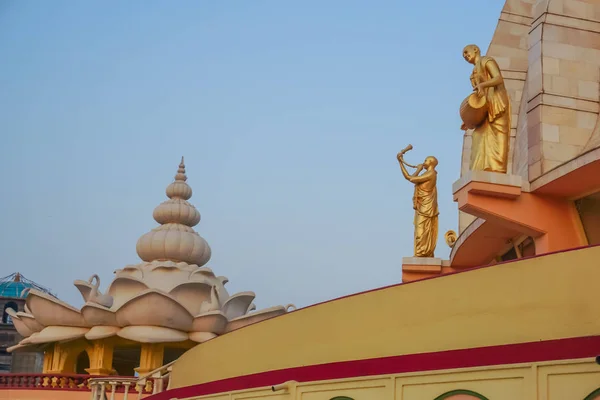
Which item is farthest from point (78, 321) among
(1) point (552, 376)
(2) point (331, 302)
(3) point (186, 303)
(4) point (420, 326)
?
(1) point (552, 376)

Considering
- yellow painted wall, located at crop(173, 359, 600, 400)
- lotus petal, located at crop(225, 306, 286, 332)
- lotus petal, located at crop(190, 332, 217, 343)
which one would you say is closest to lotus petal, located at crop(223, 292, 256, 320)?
lotus petal, located at crop(225, 306, 286, 332)

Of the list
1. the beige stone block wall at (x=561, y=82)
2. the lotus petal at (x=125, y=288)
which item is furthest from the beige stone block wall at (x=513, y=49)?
the lotus petal at (x=125, y=288)

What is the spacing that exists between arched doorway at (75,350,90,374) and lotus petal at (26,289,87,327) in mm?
1862

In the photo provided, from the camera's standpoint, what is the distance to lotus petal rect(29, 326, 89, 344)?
2375cm

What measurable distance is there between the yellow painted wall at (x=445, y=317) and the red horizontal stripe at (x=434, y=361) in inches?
3.8

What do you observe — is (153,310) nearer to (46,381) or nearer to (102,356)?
(102,356)

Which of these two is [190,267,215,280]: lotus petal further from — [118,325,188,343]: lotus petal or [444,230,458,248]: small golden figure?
[444,230,458,248]: small golden figure

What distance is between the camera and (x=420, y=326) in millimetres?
9844

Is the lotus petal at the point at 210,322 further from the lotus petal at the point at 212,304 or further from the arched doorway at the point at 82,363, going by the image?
the arched doorway at the point at 82,363

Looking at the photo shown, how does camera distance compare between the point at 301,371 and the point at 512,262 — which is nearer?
the point at 512,262

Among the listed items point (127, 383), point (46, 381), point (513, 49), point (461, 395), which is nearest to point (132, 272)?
point (46, 381)

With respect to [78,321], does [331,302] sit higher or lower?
lower

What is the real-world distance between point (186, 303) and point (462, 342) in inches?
599

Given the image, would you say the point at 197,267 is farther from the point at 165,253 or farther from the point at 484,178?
the point at 484,178
